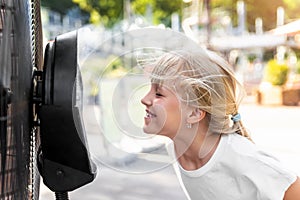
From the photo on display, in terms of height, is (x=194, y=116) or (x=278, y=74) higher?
(x=278, y=74)

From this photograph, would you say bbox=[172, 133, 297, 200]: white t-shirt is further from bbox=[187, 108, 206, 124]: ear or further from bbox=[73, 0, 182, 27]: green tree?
bbox=[73, 0, 182, 27]: green tree

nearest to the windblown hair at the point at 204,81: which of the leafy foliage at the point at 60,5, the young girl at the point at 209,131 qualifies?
the young girl at the point at 209,131

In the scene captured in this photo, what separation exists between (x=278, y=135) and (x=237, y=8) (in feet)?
14.2

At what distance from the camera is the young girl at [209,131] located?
2.54 feet

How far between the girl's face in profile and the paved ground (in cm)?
4

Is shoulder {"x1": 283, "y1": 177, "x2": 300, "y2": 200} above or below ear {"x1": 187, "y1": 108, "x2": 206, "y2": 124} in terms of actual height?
below

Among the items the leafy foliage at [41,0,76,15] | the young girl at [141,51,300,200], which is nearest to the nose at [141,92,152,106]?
the young girl at [141,51,300,200]

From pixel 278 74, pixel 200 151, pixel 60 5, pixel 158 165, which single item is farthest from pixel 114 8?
pixel 158 165

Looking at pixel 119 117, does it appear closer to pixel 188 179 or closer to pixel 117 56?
pixel 117 56

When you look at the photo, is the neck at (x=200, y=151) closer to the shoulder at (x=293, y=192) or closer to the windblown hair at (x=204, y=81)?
the windblown hair at (x=204, y=81)

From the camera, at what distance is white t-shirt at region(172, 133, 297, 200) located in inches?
33.6

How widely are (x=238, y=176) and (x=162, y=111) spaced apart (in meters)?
0.20

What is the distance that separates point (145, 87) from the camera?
746 mm

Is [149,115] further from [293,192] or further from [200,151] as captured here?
A: [293,192]
